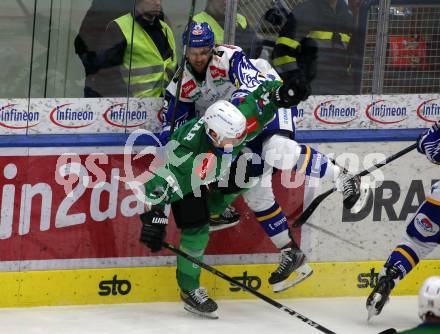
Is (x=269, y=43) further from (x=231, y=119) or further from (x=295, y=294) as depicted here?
(x=295, y=294)

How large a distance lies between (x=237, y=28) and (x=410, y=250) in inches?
59.5

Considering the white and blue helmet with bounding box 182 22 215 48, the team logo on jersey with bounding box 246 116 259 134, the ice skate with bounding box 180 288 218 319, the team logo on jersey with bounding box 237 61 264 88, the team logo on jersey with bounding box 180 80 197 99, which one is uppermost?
the white and blue helmet with bounding box 182 22 215 48

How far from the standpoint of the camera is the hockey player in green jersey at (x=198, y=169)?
6.41 metres

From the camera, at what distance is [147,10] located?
6.80 m

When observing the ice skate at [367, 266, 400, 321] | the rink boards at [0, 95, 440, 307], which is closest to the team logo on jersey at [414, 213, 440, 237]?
the ice skate at [367, 266, 400, 321]

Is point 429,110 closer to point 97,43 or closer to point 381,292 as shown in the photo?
point 381,292

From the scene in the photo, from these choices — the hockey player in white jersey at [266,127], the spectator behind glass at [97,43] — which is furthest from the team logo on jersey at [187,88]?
the spectator behind glass at [97,43]

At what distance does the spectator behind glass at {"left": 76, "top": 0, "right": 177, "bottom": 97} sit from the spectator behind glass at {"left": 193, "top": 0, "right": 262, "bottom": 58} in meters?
0.25

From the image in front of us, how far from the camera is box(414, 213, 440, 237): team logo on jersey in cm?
680

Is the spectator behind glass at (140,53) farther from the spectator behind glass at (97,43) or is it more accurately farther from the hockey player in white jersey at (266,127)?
the hockey player in white jersey at (266,127)

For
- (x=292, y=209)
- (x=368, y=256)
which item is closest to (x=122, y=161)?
(x=292, y=209)

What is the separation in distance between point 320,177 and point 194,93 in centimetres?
80

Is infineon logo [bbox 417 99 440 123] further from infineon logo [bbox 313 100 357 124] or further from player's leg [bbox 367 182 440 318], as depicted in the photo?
player's leg [bbox 367 182 440 318]

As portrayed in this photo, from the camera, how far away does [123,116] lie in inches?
270
